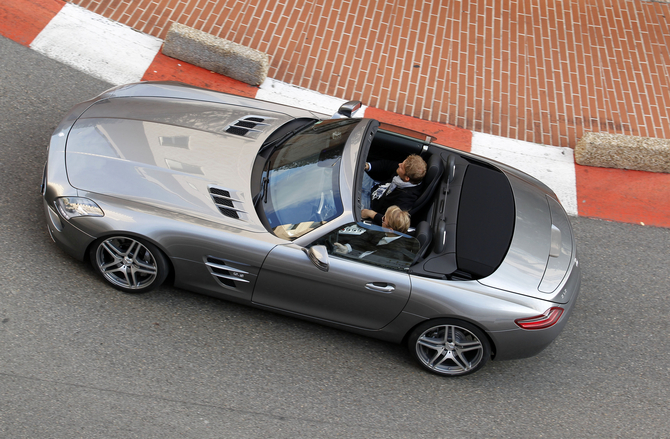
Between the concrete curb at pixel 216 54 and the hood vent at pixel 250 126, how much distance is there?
208 cm

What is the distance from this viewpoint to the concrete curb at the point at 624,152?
23.1 feet

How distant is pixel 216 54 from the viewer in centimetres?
695

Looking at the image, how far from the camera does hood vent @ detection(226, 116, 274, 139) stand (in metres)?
Result: 4.81

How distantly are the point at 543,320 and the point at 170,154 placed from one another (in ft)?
10.3

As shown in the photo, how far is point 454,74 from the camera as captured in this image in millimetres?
8023

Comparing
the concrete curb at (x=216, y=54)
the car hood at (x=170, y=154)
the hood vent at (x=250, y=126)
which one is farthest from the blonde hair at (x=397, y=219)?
the concrete curb at (x=216, y=54)

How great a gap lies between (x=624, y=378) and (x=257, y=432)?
125 inches

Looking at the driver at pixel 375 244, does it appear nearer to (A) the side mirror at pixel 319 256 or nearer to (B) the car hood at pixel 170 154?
(A) the side mirror at pixel 319 256

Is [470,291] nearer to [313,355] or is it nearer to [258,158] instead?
[313,355]

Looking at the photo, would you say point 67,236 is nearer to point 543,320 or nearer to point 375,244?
point 375,244

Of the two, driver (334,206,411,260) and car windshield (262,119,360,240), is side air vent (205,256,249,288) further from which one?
driver (334,206,411,260)

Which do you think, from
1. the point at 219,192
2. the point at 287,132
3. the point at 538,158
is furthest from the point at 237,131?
the point at 538,158

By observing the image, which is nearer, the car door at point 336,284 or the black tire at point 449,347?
the car door at point 336,284

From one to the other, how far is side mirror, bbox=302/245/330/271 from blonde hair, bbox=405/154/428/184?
1.06 metres
